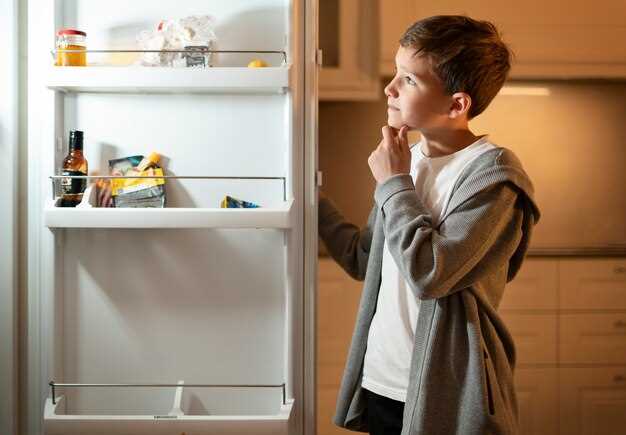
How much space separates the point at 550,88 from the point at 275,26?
1.83 feet

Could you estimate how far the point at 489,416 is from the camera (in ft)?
3.90

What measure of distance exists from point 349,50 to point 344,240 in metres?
0.36

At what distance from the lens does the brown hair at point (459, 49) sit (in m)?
1.25

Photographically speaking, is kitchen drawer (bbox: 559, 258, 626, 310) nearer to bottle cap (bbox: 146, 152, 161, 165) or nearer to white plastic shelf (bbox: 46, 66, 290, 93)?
white plastic shelf (bbox: 46, 66, 290, 93)

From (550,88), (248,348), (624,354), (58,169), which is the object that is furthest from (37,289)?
(624,354)

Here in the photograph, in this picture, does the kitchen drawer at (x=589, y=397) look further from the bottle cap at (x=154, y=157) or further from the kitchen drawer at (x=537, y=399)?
the bottle cap at (x=154, y=157)

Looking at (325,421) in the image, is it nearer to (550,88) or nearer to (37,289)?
(37,289)

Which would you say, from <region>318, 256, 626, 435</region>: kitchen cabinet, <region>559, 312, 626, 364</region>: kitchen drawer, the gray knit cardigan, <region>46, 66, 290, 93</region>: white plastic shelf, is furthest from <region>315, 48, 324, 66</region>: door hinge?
<region>559, 312, 626, 364</region>: kitchen drawer

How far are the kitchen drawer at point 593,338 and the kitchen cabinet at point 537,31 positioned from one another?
1.60ft

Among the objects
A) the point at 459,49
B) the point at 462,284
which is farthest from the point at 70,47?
the point at 462,284

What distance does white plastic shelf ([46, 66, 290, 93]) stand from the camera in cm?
132

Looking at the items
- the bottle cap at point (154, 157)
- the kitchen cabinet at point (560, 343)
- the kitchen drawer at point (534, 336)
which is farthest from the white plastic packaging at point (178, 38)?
the kitchen drawer at point (534, 336)

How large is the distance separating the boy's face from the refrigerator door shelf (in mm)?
560

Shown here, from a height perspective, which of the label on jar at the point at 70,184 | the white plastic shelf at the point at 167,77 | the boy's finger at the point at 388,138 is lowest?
the label on jar at the point at 70,184
